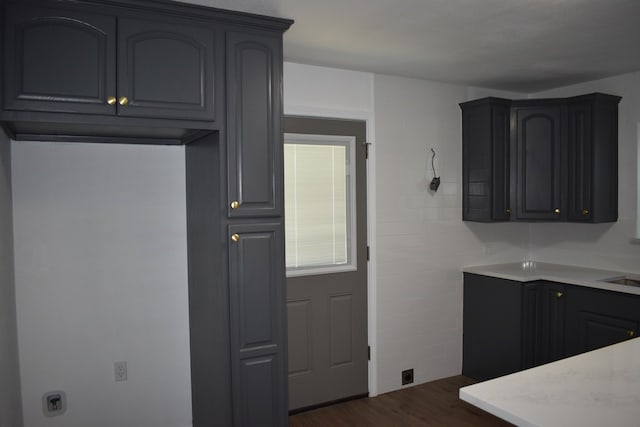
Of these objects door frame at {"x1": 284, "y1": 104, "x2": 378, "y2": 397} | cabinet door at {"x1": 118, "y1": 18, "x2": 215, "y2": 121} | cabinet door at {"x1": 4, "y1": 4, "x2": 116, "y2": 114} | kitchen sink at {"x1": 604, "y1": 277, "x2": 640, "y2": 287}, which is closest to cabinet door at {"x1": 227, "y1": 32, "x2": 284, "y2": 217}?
cabinet door at {"x1": 118, "y1": 18, "x2": 215, "y2": 121}

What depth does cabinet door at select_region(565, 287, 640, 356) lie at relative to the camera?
123 inches

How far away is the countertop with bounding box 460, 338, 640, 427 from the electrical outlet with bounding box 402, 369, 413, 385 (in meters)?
2.19

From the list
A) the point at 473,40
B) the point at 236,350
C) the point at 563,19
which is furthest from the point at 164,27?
the point at 563,19

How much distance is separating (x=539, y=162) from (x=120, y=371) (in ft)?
10.7

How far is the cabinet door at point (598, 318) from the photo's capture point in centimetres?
312

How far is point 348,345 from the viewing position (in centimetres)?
362

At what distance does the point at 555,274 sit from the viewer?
3.70 m

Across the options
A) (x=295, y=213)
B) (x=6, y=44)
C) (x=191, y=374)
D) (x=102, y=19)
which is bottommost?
(x=191, y=374)

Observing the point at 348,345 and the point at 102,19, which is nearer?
the point at 102,19

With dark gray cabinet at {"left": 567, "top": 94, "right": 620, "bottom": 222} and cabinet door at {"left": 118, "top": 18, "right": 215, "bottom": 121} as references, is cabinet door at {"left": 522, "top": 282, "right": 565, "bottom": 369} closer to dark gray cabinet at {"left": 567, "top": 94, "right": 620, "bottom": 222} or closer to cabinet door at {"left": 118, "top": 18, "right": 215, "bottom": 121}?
dark gray cabinet at {"left": 567, "top": 94, "right": 620, "bottom": 222}

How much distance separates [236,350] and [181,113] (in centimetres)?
113

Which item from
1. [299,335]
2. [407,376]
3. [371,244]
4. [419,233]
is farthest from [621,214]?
[299,335]

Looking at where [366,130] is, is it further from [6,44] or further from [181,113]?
[6,44]

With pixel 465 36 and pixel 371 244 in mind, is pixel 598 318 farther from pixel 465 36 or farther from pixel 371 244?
pixel 465 36
